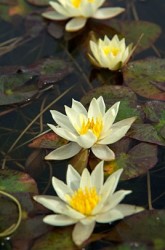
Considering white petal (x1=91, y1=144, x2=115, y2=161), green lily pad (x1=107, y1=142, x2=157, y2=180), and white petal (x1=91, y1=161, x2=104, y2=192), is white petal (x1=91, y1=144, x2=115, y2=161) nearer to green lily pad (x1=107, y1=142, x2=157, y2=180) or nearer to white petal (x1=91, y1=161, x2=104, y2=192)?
green lily pad (x1=107, y1=142, x2=157, y2=180)

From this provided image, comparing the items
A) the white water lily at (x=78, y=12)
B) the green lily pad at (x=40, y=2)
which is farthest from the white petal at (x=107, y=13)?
the green lily pad at (x=40, y=2)

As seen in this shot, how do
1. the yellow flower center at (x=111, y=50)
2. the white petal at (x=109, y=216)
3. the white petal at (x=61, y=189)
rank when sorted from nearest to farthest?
the white petal at (x=109, y=216) → the white petal at (x=61, y=189) → the yellow flower center at (x=111, y=50)

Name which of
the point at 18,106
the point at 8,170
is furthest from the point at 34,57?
the point at 8,170

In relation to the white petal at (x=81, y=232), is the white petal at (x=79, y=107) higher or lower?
higher

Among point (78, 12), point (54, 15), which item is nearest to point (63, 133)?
point (78, 12)

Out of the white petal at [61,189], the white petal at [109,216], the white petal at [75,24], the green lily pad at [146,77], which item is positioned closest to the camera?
the white petal at [109,216]

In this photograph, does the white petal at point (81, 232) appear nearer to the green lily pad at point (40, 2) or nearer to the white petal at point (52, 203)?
the white petal at point (52, 203)

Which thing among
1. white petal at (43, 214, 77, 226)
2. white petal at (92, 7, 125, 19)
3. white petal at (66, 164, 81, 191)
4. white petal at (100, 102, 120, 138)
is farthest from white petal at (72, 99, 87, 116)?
white petal at (92, 7, 125, 19)

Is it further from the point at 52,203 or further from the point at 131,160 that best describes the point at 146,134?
the point at 52,203
